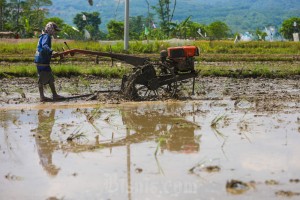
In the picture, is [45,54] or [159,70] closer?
[45,54]

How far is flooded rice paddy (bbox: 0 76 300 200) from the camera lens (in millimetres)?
4340

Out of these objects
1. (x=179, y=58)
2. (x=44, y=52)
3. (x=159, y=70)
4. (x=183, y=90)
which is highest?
(x=44, y=52)

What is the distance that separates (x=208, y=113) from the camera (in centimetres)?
829

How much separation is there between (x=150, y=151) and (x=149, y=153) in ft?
0.32

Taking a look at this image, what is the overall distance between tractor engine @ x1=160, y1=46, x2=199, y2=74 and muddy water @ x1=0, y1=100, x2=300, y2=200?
4.81ft

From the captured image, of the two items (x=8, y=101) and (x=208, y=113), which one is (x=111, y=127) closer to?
(x=208, y=113)

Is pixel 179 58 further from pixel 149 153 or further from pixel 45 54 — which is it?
pixel 149 153

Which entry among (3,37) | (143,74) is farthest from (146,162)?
(3,37)

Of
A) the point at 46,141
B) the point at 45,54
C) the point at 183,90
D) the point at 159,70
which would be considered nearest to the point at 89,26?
the point at 183,90

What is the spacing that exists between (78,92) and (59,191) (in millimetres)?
7016

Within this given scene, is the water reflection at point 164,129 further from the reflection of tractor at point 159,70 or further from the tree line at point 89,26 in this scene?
the tree line at point 89,26

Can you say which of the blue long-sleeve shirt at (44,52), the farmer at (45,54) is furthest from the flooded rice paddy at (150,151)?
the blue long-sleeve shirt at (44,52)

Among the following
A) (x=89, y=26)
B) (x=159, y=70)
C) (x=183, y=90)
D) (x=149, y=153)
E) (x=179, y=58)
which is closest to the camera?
(x=149, y=153)

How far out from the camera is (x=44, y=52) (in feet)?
30.9
